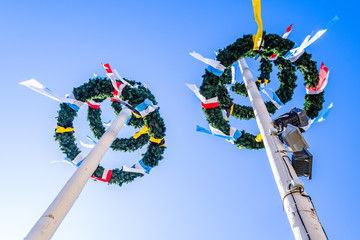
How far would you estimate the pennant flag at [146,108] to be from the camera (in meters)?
8.34

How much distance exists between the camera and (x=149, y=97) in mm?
8906

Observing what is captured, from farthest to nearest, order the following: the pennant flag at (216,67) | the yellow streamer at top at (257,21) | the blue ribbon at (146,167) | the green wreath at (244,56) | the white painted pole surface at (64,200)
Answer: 1. the blue ribbon at (146,167)
2. the green wreath at (244,56)
3. the pennant flag at (216,67)
4. the yellow streamer at top at (257,21)
5. the white painted pole surface at (64,200)

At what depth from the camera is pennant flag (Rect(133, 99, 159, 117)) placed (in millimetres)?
8336

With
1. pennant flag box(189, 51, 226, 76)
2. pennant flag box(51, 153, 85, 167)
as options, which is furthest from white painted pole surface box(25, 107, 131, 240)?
pennant flag box(189, 51, 226, 76)

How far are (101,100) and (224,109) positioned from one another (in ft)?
13.7

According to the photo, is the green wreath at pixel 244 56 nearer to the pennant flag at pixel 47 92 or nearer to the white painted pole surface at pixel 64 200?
the white painted pole surface at pixel 64 200

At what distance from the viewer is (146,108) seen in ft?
27.8

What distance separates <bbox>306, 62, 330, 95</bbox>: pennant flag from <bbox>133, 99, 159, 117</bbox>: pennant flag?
410cm

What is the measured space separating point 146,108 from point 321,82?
4.58 metres

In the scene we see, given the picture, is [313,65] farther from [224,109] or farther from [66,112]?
[66,112]

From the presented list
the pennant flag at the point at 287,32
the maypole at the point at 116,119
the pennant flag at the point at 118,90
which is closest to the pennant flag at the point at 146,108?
the maypole at the point at 116,119

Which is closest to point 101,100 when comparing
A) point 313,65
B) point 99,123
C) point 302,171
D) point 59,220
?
point 99,123

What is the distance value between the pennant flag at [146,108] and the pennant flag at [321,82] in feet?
13.5

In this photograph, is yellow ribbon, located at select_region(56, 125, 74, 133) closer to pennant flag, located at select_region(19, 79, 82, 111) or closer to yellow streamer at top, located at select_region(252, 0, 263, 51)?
pennant flag, located at select_region(19, 79, 82, 111)
